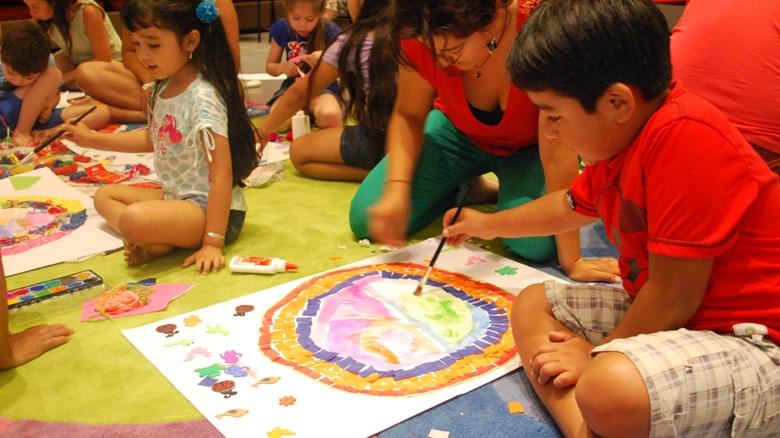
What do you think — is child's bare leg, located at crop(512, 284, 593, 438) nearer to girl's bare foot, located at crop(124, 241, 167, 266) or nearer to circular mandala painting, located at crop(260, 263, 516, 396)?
circular mandala painting, located at crop(260, 263, 516, 396)

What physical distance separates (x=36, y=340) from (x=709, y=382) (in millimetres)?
978

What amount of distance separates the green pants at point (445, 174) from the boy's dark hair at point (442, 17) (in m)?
0.41

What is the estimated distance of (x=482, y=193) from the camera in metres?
1.87

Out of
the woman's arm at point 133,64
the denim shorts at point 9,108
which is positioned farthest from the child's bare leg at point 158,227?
the woman's arm at point 133,64

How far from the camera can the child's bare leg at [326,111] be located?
2340 mm

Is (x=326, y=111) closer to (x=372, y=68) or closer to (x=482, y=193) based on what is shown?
(x=372, y=68)

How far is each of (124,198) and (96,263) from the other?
7.1 inches

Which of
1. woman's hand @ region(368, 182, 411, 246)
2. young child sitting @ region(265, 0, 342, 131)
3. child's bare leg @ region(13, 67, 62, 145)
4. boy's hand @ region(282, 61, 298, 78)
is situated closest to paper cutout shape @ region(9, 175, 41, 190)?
child's bare leg @ region(13, 67, 62, 145)

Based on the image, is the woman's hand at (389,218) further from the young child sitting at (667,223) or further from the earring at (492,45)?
the young child sitting at (667,223)

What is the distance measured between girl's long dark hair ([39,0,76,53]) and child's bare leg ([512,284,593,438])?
8.03ft

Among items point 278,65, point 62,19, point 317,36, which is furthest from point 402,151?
point 62,19

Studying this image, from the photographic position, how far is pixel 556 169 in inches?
55.2

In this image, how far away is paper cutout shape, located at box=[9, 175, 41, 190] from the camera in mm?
1936

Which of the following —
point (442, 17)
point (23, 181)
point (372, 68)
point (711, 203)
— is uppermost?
point (442, 17)
